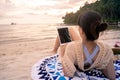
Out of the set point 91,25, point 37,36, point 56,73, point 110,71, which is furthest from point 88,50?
point 37,36

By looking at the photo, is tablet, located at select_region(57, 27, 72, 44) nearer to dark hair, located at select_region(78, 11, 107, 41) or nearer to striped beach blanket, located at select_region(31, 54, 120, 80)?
striped beach blanket, located at select_region(31, 54, 120, 80)

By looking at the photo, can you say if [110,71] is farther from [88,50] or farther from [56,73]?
[56,73]

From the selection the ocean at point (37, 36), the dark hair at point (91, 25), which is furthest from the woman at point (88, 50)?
the ocean at point (37, 36)

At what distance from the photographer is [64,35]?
134 inches

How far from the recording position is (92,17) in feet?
8.52

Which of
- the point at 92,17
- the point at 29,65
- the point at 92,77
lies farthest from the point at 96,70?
the point at 29,65

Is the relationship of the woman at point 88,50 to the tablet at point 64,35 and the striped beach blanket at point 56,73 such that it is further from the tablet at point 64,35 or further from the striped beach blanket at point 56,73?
the tablet at point 64,35

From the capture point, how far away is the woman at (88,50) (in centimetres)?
260

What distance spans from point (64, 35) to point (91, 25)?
2.88 ft

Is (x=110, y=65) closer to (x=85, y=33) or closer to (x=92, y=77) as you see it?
(x=92, y=77)

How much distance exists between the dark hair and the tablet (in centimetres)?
75

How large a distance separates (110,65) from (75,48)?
1.72 feet

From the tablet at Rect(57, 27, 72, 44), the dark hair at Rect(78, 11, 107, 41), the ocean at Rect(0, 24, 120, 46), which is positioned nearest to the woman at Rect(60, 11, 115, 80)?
the dark hair at Rect(78, 11, 107, 41)

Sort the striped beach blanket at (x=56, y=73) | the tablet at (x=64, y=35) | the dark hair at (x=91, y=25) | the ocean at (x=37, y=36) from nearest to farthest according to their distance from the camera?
the dark hair at (x=91, y=25) → the striped beach blanket at (x=56, y=73) → the tablet at (x=64, y=35) → the ocean at (x=37, y=36)
